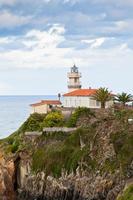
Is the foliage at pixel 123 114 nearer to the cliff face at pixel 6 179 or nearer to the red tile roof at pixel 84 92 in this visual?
the cliff face at pixel 6 179

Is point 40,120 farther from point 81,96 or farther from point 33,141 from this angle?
point 81,96

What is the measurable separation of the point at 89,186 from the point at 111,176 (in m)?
2.89

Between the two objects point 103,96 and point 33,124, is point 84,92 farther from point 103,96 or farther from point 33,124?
point 33,124

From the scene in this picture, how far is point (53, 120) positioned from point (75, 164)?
48.6ft

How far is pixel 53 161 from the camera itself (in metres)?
69.2

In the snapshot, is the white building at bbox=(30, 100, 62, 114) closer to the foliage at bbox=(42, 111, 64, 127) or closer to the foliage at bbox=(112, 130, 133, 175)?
the foliage at bbox=(42, 111, 64, 127)

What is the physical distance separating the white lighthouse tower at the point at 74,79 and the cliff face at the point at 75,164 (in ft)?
111

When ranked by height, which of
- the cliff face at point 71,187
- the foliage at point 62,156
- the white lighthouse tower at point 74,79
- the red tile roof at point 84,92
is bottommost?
the cliff face at point 71,187

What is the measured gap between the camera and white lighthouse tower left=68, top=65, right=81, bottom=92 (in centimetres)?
11077

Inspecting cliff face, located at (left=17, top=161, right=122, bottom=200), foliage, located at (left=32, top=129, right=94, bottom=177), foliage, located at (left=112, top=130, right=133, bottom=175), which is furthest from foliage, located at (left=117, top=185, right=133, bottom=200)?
foliage, located at (left=32, top=129, right=94, bottom=177)

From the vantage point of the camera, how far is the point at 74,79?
112 m

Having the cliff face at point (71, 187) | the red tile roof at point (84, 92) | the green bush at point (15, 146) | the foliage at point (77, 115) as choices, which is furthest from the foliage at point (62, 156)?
the red tile roof at point (84, 92)

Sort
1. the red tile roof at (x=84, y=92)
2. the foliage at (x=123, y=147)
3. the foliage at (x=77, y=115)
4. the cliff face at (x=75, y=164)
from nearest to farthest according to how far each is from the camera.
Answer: the cliff face at (x=75, y=164) < the foliage at (x=123, y=147) < the foliage at (x=77, y=115) < the red tile roof at (x=84, y=92)

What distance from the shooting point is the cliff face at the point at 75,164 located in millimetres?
60875
